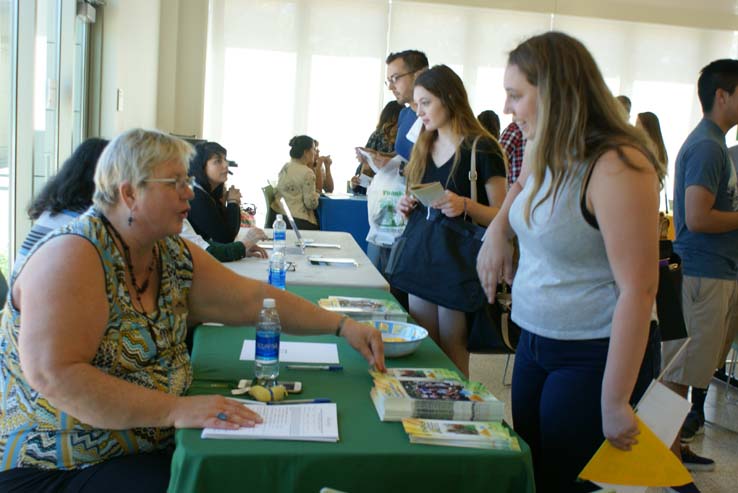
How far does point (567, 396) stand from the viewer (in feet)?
4.82

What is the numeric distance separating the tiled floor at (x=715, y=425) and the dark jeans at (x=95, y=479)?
2.16 meters

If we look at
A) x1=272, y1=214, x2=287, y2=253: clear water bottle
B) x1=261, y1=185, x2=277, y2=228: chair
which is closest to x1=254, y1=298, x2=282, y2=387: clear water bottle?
x1=272, y1=214, x2=287, y2=253: clear water bottle

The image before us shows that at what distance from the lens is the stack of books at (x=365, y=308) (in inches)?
82.9

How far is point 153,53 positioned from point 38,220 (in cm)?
487

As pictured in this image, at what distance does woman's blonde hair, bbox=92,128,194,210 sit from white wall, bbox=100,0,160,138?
13.9ft

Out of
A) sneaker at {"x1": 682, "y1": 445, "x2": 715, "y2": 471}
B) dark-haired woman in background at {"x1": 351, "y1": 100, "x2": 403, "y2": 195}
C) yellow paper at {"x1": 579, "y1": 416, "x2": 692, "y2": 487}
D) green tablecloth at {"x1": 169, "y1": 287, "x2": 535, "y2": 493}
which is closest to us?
green tablecloth at {"x1": 169, "y1": 287, "x2": 535, "y2": 493}

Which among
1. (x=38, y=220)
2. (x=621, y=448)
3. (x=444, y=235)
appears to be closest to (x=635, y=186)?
(x=621, y=448)

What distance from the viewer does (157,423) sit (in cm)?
137

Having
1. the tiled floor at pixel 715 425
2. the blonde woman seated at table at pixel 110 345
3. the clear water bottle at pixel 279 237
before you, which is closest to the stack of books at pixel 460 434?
the blonde woman seated at table at pixel 110 345

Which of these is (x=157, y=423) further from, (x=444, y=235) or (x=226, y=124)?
(x=226, y=124)

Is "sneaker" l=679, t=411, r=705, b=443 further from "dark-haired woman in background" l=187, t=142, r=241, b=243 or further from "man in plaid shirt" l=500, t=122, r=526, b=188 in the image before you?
"dark-haired woman in background" l=187, t=142, r=241, b=243

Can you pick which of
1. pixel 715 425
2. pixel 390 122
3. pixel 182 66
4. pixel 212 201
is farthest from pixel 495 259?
pixel 182 66

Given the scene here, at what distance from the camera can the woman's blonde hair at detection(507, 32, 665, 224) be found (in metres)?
1.38

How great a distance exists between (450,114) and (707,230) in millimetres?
1082
